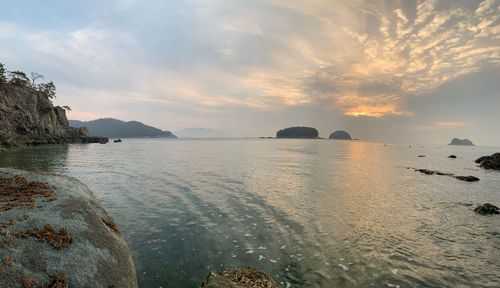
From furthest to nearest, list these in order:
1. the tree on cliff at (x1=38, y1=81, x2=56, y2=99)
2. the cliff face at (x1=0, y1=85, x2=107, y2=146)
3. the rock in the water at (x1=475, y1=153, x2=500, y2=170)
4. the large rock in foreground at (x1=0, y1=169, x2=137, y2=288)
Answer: the tree on cliff at (x1=38, y1=81, x2=56, y2=99), the cliff face at (x1=0, y1=85, x2=107, y2=146), the rock in the water at (x1=475, y1=153, x2=500, y2=170), the large rock in foreground at (x1=0, y1=169, x2=137, y2=288)

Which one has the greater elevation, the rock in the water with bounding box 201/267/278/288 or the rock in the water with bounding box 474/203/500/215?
the rock in the water with bounding box 201/267/278/288

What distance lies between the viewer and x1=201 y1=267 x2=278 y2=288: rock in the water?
923 cm

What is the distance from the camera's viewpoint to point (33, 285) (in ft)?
25.5

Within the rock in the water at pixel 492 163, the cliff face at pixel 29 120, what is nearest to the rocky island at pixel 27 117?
the cliff face at pixel 29 120

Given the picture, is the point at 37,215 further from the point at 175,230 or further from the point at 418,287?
the point at 418,287

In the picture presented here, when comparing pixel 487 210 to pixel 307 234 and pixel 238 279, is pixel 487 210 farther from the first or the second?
pixel 238 279

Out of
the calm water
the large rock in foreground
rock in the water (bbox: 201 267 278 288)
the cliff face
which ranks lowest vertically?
Result: the calm water

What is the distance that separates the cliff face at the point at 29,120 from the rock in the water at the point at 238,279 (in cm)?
9640

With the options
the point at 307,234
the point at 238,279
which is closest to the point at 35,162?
the point at 307,234

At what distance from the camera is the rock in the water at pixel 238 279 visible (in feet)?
30.3

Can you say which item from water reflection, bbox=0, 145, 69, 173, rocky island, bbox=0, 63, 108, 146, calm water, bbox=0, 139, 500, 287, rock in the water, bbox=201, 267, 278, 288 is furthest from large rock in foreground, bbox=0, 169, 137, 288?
rocky island, bbox=0, 63, 108, 146

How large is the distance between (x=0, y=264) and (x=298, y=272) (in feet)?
38.2

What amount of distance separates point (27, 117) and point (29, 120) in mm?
1447

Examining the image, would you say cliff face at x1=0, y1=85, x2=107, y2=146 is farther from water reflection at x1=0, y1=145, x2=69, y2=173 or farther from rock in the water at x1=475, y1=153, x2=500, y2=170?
rock in the water at x1=475, y1=153, x2=500, y2=170
